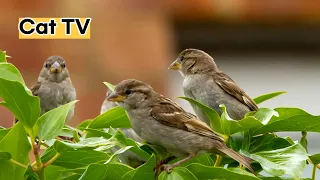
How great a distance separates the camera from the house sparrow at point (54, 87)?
2275mm

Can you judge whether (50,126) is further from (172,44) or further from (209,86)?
(172,44)

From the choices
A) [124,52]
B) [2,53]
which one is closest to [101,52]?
[124,52]

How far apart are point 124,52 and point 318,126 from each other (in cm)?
219

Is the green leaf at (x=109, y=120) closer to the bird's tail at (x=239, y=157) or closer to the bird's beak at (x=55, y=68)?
the bird's tail at (x=239, y=157)

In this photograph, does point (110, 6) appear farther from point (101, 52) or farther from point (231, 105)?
point (231, 105)

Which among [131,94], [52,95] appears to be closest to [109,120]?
[131,94]

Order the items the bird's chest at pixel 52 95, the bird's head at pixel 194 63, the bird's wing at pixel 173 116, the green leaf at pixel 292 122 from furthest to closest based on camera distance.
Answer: the bird's chest at pixel 52 95 → the bird's head at pixel 194 63 → the bird's wing at pixel 173 116 → the green leaf at pixel 292 122

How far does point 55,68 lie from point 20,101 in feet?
4.60

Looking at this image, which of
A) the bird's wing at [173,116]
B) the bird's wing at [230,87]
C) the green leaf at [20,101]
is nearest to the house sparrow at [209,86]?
the bird's wing at [230,87]

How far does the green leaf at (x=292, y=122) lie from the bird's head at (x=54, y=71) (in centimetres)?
139

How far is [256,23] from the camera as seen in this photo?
3.70 m

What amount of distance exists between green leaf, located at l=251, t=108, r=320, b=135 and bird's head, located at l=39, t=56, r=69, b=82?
139cm

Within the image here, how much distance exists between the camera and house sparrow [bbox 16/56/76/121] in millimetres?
2275

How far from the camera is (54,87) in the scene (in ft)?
7.59
